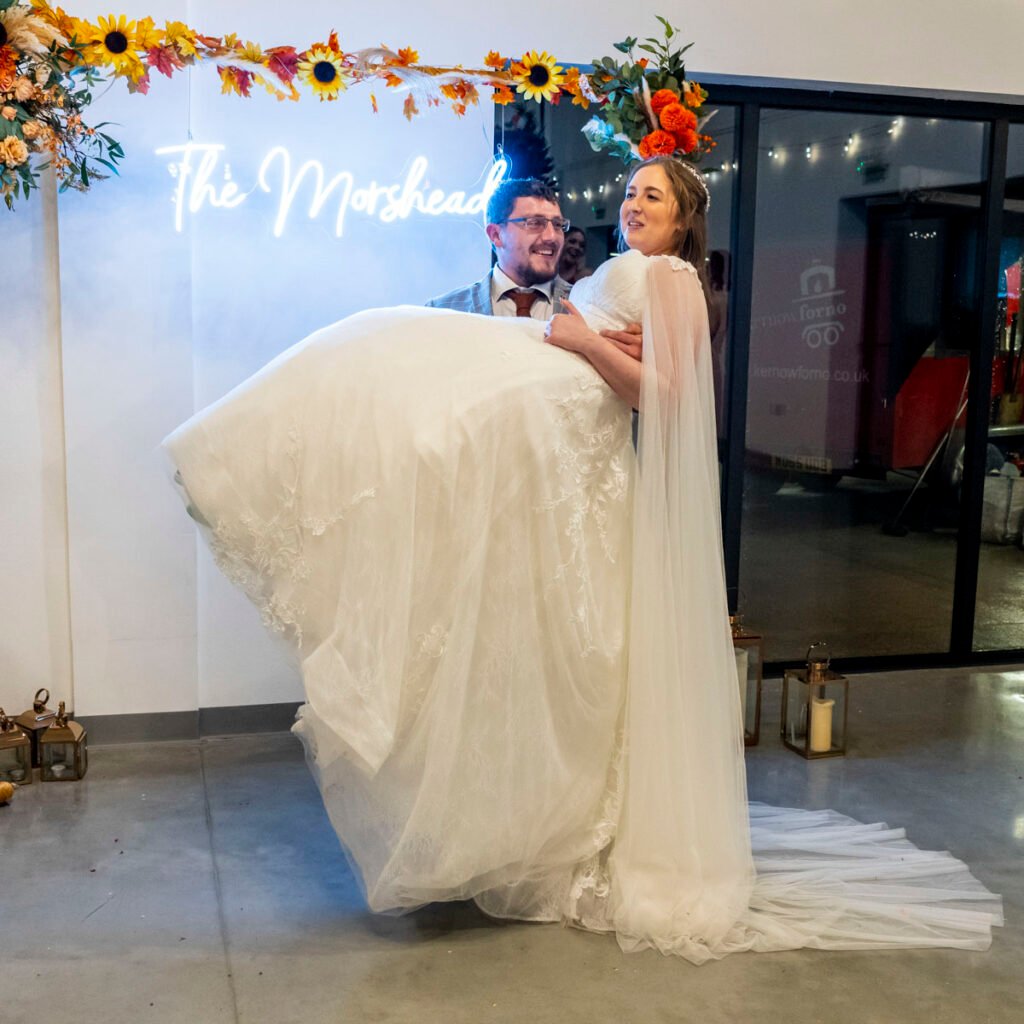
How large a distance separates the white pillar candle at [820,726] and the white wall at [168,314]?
191 centimetres

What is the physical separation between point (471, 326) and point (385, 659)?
0.85m

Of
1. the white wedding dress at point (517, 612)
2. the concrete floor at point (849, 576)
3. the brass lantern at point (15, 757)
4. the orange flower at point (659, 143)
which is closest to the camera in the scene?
the white wedding dress at point (517, 612)

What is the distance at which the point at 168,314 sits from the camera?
4.02 metres

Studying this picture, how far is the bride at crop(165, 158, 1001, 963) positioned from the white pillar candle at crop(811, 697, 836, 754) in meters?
1.17

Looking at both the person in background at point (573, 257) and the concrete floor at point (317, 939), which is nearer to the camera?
the concrete floor at point (317, 939)

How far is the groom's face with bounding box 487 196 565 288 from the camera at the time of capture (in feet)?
11.9

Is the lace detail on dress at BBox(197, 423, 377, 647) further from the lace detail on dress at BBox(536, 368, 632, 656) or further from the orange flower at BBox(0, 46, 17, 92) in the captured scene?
the orange flower at BBox(0, 46, 17, 92)

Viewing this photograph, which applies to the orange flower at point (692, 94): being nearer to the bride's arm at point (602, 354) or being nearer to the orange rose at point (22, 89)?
the bride's arm at point (602, 354)

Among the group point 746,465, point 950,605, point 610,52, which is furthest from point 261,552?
point 950,605

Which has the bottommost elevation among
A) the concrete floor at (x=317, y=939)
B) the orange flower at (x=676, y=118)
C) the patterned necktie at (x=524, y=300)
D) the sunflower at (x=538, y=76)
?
the concrete floor at (x=317, y=939)

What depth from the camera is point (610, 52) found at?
4328 mm

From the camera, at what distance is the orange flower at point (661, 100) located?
374 centimetres

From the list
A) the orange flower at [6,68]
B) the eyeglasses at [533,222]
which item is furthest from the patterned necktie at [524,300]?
the orange flower at [6,68]

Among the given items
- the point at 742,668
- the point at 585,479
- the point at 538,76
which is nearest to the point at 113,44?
the point at 538,76
